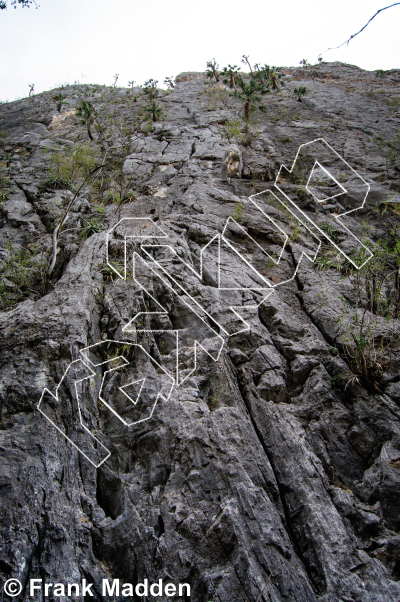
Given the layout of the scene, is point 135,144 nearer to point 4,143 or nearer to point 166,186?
Result: point 166,186

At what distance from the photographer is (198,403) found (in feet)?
15.1

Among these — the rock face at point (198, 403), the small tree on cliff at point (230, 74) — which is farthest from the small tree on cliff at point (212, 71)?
the rock face at point (198, 403)

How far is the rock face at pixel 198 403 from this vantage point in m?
3.47

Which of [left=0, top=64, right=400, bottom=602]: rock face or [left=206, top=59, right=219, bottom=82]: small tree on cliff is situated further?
[left=206, top=59, right=219, bottom=82]: small tree on cliff

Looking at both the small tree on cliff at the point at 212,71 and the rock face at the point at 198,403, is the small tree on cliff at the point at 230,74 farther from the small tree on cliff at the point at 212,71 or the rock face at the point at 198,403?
the rock face at the point at 198,403

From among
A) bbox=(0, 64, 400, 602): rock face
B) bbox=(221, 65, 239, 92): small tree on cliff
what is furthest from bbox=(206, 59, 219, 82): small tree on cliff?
bbox=(0, 64, 400, 602): rock face

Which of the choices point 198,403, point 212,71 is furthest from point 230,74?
point 198,403

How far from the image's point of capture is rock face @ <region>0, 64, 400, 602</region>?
11.4 ft

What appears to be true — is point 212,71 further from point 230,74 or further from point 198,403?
point 198,403

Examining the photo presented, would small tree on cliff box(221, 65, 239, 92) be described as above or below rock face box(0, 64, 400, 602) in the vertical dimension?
above

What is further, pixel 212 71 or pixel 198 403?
pixel 212 71

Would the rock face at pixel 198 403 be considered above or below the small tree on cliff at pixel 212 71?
below

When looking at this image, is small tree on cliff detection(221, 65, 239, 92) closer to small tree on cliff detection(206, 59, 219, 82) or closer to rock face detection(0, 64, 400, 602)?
small tree on cliff detection(206, 59, 219, 82)

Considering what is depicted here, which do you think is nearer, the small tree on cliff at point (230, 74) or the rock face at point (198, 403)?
the rock face at point (198, 403)
